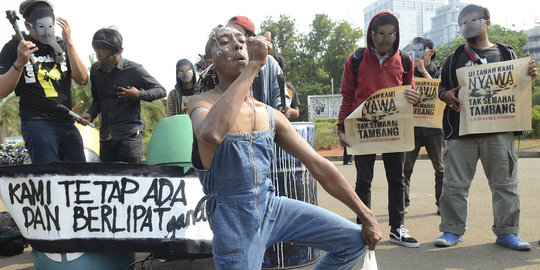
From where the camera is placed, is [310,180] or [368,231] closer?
[368,231]

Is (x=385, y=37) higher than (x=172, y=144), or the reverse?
(x=385, y=37)

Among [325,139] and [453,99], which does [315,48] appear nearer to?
[325,139]

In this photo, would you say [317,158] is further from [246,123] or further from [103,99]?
[103,99]

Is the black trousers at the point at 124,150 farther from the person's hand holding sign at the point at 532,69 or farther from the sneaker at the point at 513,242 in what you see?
the person's hand holding sign at the point at 532,69

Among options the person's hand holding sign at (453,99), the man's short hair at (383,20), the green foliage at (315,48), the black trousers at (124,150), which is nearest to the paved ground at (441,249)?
the black trousers at (124,150)

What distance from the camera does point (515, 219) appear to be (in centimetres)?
421

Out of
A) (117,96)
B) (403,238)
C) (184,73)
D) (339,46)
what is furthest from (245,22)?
(339,46)

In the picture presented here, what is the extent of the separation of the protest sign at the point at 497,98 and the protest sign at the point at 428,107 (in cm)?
99

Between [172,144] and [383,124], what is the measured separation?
198 cm

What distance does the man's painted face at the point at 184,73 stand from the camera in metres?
6.14

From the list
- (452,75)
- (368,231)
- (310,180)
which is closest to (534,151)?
(452,75)

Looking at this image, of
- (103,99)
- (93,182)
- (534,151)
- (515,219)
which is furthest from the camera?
A: (534,151)

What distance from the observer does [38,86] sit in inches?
159

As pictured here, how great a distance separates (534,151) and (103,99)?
15.1 meters
